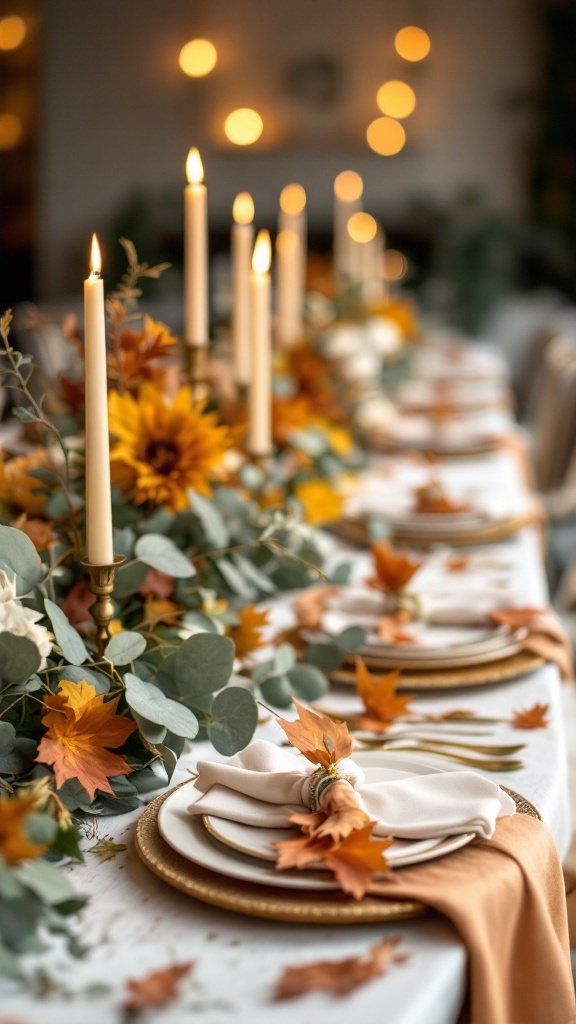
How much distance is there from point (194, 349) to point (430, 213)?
654 centimetres

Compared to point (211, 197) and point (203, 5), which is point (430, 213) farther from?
point (203, 5)

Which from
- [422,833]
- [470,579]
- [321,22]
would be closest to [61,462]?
[470,579]

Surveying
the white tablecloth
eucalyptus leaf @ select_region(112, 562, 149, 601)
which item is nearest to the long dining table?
the white tablecloth

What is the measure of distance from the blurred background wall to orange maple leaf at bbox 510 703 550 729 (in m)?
6.28

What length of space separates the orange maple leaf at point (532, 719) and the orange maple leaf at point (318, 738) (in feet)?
0.98

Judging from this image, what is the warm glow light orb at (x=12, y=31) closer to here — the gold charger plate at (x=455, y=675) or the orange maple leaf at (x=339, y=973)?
the gold charger plate at (x=455, y=675)

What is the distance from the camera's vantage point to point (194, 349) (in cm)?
146

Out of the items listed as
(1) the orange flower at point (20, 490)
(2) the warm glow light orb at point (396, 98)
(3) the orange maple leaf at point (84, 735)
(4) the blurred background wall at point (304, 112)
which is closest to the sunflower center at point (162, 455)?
(1) the orange flower at point (20, 490)

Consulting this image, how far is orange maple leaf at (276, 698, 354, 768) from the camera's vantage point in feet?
2.67

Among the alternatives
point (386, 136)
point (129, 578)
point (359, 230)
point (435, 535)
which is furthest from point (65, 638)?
point (386, 136)

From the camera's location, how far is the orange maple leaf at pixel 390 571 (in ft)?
4.47

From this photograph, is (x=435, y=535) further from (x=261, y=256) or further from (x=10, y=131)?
(x=10, y=131)

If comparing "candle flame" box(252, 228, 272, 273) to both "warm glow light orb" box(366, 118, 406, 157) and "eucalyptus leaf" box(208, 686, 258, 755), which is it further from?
"warm glow light orb" box(366, 118, 406, 157)

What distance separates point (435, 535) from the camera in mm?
1783
